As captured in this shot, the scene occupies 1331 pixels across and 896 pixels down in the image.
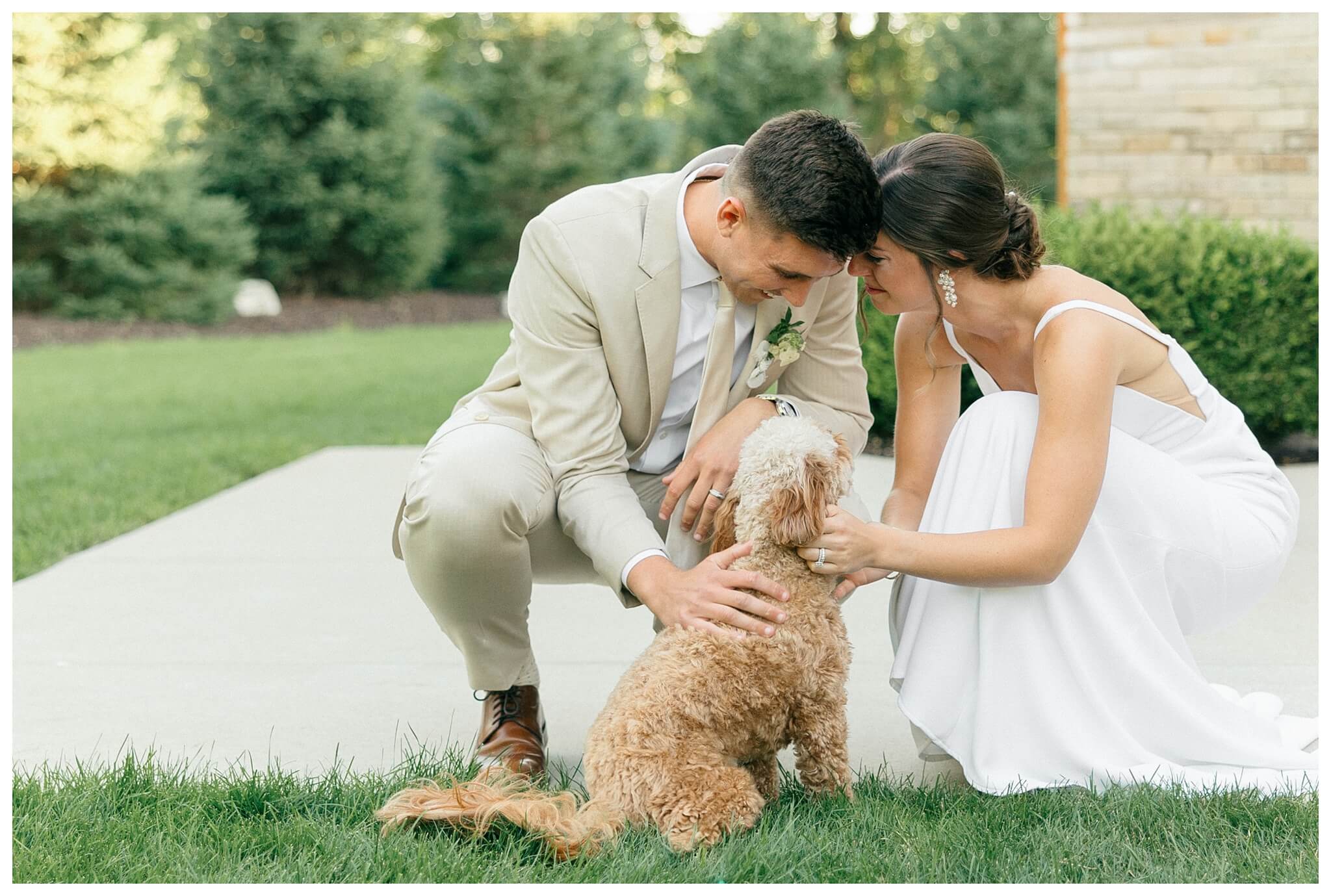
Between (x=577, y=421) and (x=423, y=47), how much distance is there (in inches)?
1036

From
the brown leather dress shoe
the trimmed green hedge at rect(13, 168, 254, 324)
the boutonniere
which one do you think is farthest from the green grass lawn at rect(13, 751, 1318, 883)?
the trimmed green hedge at rect(13, 168, 254, 324)

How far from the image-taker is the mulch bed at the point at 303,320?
1636 centimetres

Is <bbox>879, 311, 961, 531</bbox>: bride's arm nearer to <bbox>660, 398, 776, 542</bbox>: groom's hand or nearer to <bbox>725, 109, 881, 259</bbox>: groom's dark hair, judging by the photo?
<bbox>660, 398, 776, 542</bbox>: groom's hand

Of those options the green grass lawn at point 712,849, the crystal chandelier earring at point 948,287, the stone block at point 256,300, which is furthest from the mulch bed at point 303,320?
the crystal chandelier earring at point 948,287

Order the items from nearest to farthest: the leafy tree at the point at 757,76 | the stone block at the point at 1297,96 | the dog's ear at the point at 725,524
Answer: the dog's ear at the point at 725,524, the stone block at the point at 1297,96, the leafy tree at the point at 757,76

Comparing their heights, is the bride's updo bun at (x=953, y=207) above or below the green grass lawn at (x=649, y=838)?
above

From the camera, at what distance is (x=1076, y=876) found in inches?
93.4

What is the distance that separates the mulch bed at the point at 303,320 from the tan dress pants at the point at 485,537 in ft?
46.9

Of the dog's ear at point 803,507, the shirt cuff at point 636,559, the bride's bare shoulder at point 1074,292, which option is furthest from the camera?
the bride's bare shoulder at point 1074,292

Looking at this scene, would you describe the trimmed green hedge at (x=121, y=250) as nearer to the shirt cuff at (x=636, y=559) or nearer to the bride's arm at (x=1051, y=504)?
the shirt cuff at (x=636, y=559)

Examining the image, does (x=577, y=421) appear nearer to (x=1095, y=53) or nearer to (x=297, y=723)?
(x=297, y=723)

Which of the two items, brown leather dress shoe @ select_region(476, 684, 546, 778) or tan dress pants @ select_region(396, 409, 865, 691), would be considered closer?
tan dress pants @ select_region(396, 409, 865, 691)

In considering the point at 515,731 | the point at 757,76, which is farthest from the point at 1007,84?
the point at 515,731

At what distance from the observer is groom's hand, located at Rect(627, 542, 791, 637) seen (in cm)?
251
